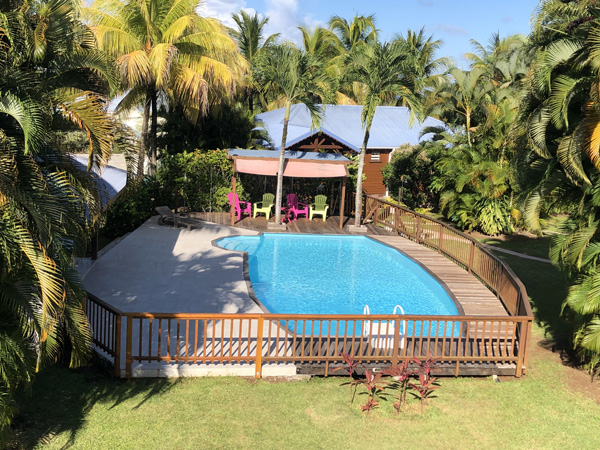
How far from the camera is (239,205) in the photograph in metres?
21.5

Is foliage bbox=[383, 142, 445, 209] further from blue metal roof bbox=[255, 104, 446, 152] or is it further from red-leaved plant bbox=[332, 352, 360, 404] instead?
red-leaved plant bbox=[332, 352, 360, 404]

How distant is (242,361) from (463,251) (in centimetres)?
Answer: 840

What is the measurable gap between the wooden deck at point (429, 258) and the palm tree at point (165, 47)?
4.33m

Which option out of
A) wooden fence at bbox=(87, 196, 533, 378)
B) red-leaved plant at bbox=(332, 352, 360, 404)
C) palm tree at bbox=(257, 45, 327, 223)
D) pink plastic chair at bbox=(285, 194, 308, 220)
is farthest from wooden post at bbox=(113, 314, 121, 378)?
pink plastic chair at bbox=(285, 194, 308, 220)

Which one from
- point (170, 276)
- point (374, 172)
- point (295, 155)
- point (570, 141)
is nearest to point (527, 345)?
point (570, 141)

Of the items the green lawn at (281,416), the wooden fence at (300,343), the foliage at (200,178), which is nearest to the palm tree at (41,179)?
the green lawn at (281,416)

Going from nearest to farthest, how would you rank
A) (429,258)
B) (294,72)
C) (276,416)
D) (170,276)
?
(276,416)
(170,276)
(429,258)
(294,72)

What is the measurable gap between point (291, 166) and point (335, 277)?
6.55m

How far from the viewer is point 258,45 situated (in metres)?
36.0

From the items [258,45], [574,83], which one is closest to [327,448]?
[574,83]

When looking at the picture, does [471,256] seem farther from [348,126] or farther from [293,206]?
[348,126]

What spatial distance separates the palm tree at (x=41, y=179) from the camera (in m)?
6.10

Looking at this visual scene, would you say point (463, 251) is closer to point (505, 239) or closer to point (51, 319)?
point (505, 239)

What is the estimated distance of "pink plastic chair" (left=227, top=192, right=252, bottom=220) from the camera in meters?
21.2
